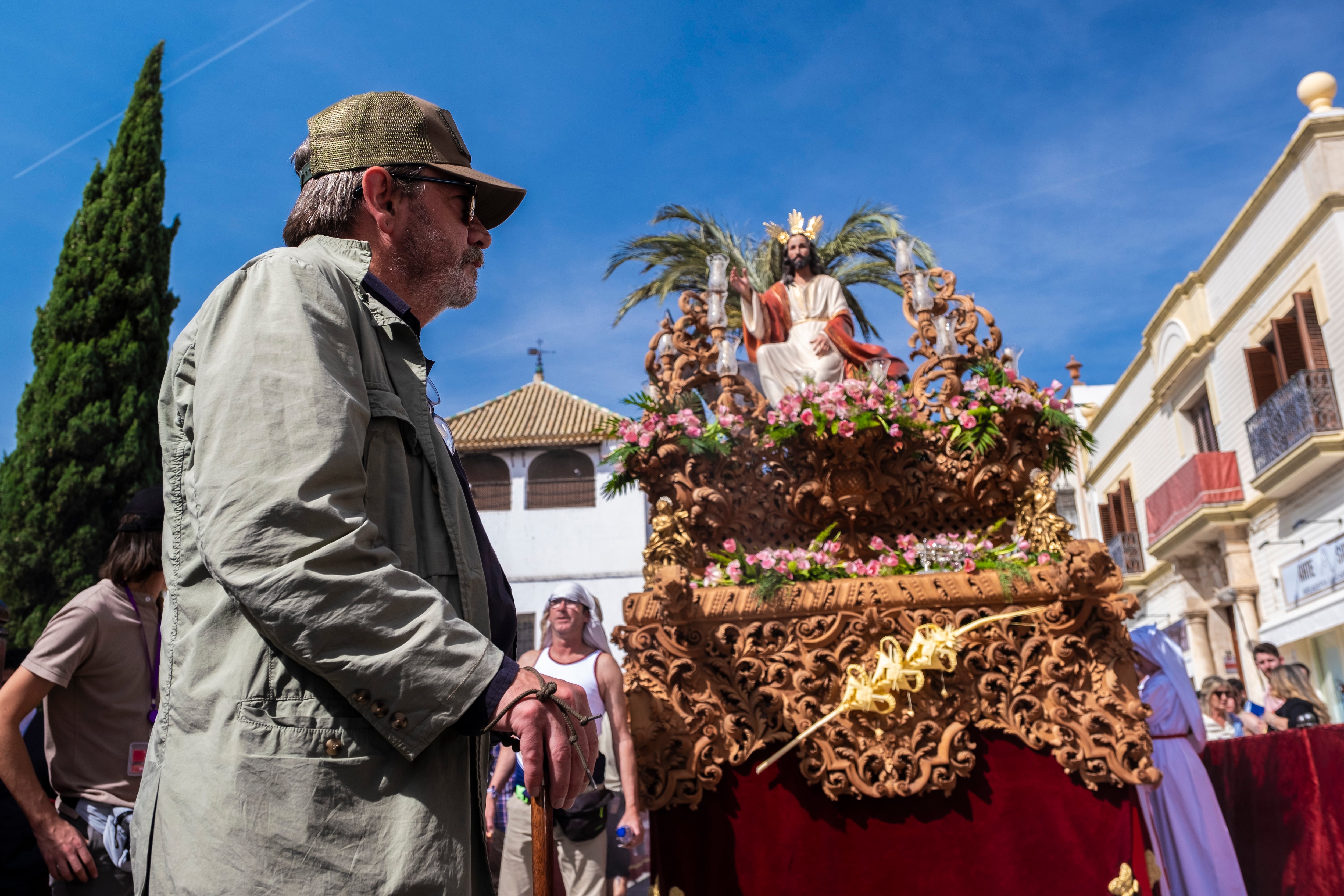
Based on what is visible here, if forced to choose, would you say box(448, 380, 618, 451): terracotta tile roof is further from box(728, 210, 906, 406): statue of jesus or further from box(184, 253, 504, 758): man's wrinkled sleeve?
box(184, 253, 504, 758): man's wrinkled sleeve

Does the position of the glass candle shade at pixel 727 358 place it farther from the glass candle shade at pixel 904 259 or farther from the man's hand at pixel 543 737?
the man's hand at pixel 543 737

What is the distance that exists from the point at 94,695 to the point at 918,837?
3.04 metres

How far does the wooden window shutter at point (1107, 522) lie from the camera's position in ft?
81.1

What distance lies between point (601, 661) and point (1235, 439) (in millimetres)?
17335

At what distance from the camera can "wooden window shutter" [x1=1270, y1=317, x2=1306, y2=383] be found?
1556cm

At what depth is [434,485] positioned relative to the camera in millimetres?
1613

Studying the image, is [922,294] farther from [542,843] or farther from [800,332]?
[542,843]

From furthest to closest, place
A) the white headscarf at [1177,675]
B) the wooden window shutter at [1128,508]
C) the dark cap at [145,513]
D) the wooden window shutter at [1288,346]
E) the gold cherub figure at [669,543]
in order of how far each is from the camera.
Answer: the wooden window shutter at [1128,508] < the wooden window shutter at [1288,346] < the white headscarf at [1177,675] < the gold cherub figure at [669,543] < the dark cap at [145,513]

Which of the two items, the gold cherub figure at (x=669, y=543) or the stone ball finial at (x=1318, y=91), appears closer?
the gold cherub figure at (x=669, y=543)


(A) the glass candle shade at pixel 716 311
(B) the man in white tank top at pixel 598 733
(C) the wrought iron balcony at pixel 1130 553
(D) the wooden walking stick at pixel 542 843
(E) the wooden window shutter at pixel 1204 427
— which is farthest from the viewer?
(C) the wrought iron balcony at pixel 1130 553

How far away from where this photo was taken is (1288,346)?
15.7 m

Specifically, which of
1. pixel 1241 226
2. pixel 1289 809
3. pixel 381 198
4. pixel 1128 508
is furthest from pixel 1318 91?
pixel 381 198

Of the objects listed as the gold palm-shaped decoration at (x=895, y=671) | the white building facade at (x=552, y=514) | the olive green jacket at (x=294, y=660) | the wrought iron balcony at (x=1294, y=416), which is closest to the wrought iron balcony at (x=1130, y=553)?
the wrought iron balcony at (x=1294, y=416)

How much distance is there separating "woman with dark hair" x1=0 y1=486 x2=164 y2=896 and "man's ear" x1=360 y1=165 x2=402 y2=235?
126cm
